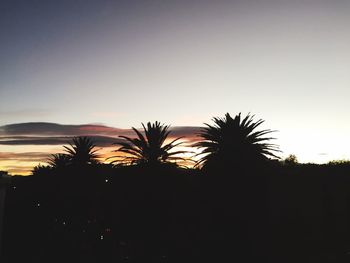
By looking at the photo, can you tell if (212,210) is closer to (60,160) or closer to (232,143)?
A: (232,143)

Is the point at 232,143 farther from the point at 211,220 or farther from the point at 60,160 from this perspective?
the point at 60,160

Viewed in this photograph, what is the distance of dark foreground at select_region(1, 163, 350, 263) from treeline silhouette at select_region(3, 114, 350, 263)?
6cm

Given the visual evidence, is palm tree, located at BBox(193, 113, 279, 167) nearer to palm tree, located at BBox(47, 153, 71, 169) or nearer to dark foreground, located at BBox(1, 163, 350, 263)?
dark foreground, located at BBox(1, 163, 350, 263)

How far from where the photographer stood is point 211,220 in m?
22.6

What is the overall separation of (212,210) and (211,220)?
679mm

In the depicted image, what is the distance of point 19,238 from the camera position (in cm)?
2572

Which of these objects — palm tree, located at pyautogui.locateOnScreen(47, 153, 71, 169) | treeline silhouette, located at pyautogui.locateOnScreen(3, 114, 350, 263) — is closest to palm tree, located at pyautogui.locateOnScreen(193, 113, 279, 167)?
treeline silhouette, located at pyautogui.locateOnScreen(3, 114, 350, 263)

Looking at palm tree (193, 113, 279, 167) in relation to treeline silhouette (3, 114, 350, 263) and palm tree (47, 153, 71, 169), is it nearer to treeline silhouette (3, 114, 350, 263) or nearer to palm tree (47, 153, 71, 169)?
treeline silhouette (3, 114, 350, 263)

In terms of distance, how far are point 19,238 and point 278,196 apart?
18726 mm

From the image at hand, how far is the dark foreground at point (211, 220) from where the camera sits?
20.5 metres

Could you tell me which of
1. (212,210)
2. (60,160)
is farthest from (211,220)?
(60,160)

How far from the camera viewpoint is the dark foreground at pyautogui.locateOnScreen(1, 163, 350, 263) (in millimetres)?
20500

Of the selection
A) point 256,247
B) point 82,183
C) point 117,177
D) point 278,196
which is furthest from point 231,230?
point 82,183

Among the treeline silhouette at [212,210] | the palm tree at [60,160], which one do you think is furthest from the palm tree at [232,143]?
the palm tree at [60,160]
